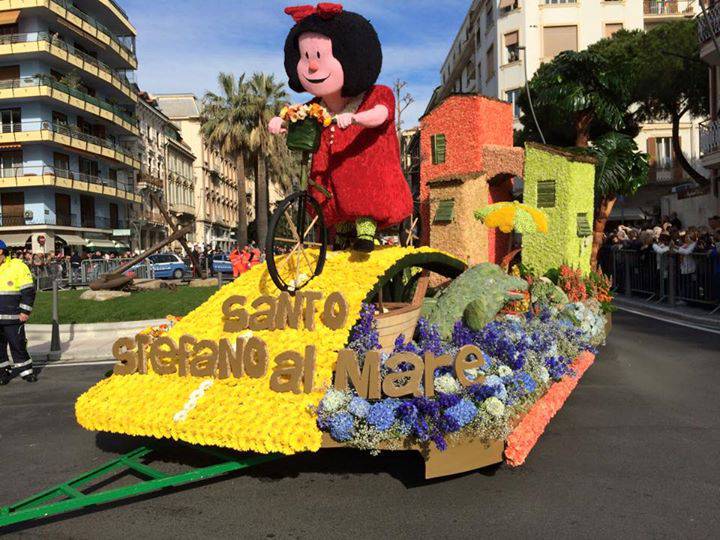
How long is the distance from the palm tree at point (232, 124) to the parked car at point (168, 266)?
3962 millimetres

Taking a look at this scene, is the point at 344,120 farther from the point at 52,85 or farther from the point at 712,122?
the point at 52,85

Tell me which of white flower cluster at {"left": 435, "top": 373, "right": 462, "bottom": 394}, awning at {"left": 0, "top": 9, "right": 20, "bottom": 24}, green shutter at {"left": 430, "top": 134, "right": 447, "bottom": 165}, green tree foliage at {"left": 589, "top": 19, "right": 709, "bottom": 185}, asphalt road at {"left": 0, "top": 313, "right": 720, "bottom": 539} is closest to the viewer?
asphalt road at {"left": 0, "top": 313, "right": 720, "bottom": 539}

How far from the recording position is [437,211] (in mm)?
11055

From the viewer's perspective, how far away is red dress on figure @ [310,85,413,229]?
5.45 m

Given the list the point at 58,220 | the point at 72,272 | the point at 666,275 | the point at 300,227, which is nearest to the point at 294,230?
the point at 300,227

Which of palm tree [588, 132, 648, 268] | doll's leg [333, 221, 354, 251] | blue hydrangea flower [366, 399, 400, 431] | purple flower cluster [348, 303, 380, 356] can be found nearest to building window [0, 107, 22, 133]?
palm tree [588, 132, 648, 268]

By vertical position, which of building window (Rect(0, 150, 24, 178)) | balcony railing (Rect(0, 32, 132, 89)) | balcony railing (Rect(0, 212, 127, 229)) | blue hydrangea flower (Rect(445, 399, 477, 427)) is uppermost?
balcony railing (Rect(0, 32, 132, 89))

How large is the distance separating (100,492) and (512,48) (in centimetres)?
4087

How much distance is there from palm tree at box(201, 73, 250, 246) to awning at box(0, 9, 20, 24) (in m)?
12.1

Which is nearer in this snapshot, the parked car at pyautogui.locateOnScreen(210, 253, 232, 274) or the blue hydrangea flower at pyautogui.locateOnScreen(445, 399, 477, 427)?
the blue hydrangea flower at pyautogui.locateOnScreen(445, 399, 477, 427)

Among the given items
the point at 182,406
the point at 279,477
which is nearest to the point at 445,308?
the point at 279,477

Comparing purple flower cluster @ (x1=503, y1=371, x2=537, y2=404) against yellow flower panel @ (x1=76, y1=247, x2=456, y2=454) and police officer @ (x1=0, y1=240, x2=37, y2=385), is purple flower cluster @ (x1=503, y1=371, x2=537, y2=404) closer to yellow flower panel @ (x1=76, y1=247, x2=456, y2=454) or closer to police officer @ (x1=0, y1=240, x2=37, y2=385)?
yellow flower panel @ (x1=76, y1=247, x2=456, y2=454)

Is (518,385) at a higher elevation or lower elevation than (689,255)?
lower

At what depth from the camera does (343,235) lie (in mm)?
6133
